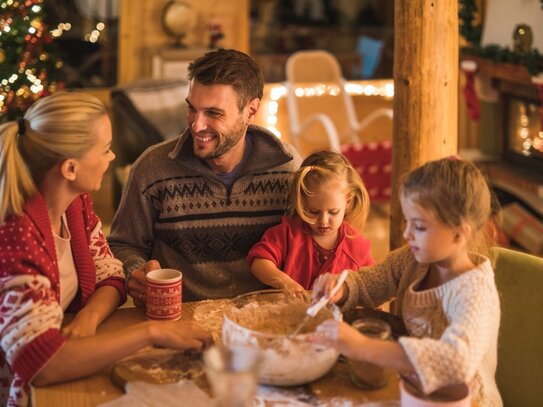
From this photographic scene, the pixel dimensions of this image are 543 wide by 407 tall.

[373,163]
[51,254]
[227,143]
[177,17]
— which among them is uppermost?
[177,17]

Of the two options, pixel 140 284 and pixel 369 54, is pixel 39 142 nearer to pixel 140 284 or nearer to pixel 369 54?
pixel 140 284

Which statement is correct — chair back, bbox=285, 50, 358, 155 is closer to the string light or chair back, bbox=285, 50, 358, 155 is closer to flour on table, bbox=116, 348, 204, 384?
the string light

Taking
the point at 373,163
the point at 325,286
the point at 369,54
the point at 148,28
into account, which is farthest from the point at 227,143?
the point at 369,54

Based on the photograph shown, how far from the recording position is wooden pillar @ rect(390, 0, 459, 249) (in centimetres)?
266

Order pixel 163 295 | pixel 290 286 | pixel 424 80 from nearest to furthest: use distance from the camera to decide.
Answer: pixel 163 295 < pixel 290 286 < pixel 424 80

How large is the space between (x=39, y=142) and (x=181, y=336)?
0.50 m

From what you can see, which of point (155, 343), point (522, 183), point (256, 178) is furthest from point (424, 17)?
point (522, 183)

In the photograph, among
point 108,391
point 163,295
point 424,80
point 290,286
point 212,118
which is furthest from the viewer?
point 424,80

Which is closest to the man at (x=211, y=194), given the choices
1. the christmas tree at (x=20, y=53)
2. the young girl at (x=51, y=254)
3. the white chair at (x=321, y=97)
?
the young girl at (x=51, y=254)

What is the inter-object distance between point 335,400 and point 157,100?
3.91 m

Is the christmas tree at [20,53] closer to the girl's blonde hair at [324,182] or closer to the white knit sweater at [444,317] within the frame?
the girl's blonde hair at [324,182]

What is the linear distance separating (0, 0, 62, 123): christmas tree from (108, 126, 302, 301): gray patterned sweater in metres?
1.62

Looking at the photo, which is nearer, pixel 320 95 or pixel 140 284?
pixel 140 284

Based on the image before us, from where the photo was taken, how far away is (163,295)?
1.86m
